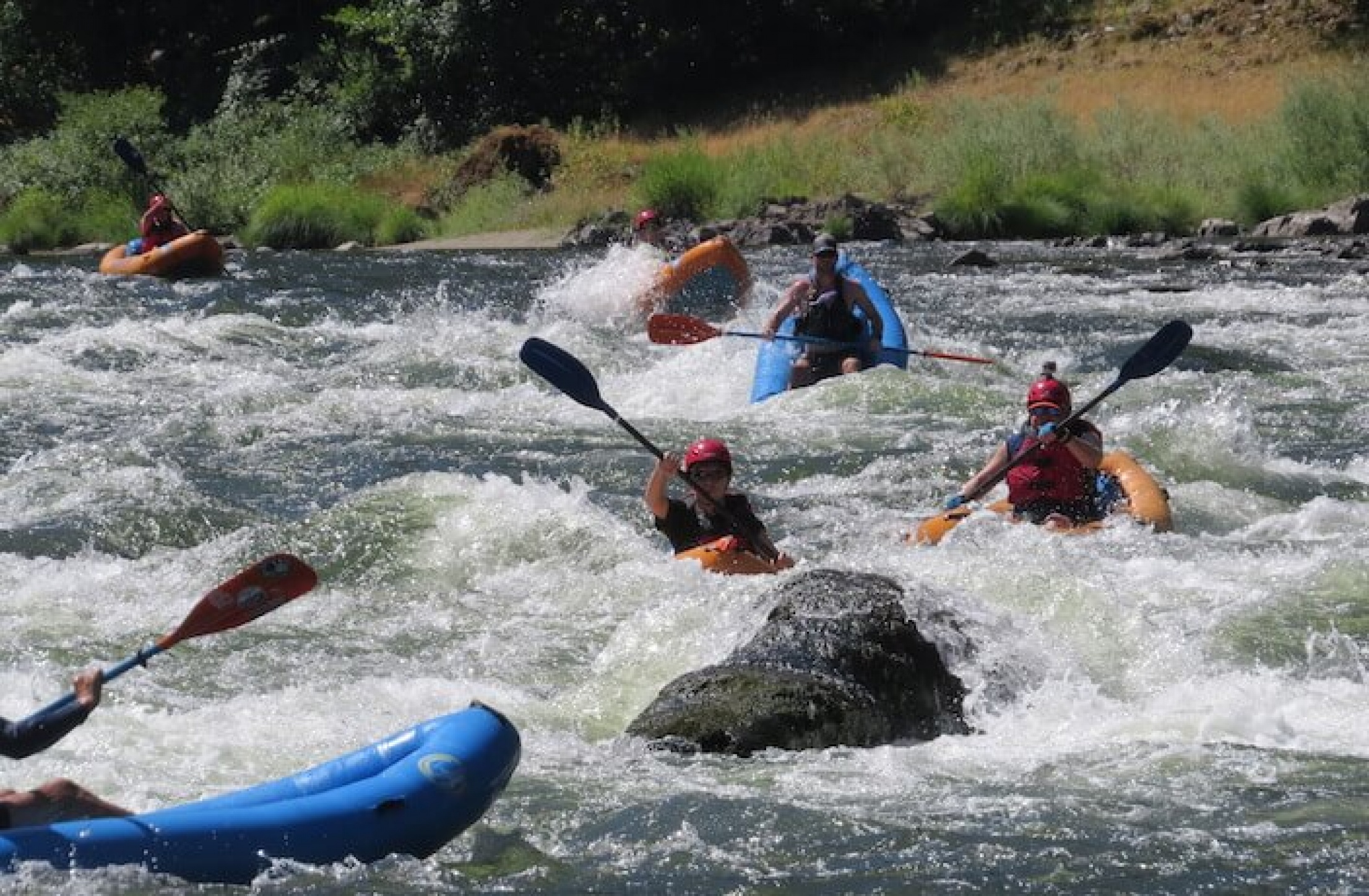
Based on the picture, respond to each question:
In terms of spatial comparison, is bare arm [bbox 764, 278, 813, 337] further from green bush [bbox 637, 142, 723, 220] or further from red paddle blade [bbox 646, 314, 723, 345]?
green bush [bbox 637, 142, 723, 220]

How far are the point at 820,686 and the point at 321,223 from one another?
20.9m

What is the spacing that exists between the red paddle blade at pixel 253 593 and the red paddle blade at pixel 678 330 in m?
6.61

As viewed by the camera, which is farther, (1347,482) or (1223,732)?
(1347,482)

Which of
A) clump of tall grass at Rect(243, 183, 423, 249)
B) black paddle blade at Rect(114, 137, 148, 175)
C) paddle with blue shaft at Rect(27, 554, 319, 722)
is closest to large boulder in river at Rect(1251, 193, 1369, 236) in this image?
Result: clump of tall grass at Rect(243, 183, 423, 249)

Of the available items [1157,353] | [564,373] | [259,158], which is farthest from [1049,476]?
[259,158]

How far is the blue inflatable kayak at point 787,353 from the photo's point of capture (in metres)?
11.9

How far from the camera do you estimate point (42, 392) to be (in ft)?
39.8

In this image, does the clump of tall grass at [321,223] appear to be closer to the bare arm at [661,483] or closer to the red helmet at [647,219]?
the red helmet at [647,219]

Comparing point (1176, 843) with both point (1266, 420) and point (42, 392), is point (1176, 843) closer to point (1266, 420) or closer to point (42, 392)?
point (1266, 420)

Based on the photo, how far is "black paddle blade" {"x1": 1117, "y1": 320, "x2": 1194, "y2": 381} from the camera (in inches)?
345

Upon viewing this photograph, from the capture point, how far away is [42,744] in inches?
177

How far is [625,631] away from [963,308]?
30.9 ft

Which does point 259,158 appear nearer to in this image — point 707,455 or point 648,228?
point 648,228

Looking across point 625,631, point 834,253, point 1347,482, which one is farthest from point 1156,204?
point 625,631
